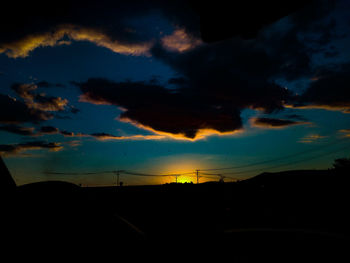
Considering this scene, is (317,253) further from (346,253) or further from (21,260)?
(21,260)

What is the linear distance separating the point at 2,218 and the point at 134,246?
2.37 metres

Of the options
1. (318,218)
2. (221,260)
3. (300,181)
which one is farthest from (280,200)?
(221,260)

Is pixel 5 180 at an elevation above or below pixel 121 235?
above

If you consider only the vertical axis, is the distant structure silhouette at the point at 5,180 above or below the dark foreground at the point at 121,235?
above

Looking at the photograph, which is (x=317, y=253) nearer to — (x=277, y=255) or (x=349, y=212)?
(x=277, y=255)

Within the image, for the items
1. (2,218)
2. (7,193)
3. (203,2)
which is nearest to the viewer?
(203,2)

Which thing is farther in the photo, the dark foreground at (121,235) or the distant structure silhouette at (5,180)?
the distant structure silhouette at (5,180)

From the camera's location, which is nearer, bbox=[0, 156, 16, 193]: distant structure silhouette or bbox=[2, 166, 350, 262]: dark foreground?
bbox=[2, 166, 350, 262]: dark foreground

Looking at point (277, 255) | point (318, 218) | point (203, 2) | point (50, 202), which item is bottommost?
point (318, 218)

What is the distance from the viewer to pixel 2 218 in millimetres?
3225

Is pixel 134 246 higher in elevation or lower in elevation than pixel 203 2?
lower

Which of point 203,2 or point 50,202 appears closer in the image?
point 203,2

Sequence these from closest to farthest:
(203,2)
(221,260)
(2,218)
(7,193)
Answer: (203,2) → (221,260) → (2,218) → (7,193)

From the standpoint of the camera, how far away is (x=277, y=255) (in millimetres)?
1805
